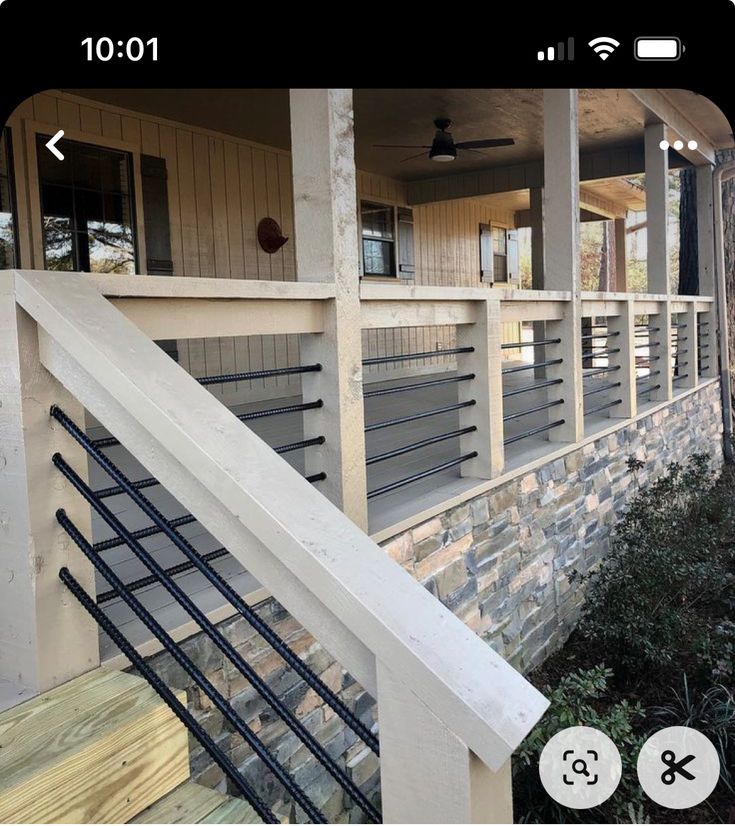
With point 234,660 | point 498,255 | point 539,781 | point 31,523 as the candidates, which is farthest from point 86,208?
point 498,255

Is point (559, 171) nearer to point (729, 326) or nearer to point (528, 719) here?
point (528, 719)

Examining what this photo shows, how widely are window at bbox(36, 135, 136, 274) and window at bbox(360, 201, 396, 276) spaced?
3246 millimetres

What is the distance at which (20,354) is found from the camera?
1.64 meters

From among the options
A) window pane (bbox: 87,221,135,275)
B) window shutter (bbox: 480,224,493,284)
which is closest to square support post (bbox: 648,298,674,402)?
window shutter (bbox: 480,224,493,284)

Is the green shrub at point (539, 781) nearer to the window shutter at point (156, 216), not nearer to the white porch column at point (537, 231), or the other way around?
the window shutter at point (156, 216)

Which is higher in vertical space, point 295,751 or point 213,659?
point 213,659

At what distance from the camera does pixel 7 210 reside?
5.02 meters

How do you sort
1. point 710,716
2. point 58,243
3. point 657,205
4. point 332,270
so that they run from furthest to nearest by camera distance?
point 657,205
point 58,243
point 710,716
point 332,270

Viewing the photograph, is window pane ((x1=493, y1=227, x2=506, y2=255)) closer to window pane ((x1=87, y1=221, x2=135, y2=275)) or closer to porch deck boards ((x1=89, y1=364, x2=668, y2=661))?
porch deck boards ((x1=89, y1=364, x2=668, y2=661))

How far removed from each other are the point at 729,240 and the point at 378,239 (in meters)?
4.15

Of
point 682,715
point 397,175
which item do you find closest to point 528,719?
point 682,715

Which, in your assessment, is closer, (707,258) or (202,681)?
(202,681)
